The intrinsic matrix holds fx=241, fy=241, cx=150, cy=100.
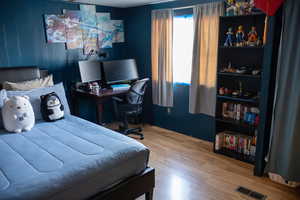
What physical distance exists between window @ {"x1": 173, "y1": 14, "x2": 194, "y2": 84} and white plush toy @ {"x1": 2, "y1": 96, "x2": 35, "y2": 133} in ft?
7.69

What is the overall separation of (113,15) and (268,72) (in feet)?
9.77

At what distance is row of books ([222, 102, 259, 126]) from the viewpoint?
3001mm

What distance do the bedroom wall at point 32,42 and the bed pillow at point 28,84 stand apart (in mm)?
483

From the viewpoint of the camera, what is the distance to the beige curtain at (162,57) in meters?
3.86

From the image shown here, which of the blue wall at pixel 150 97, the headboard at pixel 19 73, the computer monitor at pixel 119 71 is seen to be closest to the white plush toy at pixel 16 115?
the headboard at pixel 19 73

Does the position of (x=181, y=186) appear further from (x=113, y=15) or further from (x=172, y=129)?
(x=113, y=15)

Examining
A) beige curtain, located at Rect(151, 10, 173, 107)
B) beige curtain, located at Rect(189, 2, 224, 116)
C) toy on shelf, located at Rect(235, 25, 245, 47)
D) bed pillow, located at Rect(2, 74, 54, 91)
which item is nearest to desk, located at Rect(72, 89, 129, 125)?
bed pillow, located at Rect(2, 74, 54, 91)

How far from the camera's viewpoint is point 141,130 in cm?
412

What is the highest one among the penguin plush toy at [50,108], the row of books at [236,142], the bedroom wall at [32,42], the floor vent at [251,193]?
the bedroom wall at [32,42]

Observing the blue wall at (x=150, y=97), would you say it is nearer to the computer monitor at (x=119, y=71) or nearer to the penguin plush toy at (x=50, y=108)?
the computer monitor at (x=119, y=71)

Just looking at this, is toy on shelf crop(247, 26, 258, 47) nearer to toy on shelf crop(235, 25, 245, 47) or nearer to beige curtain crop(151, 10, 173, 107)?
toy on shelf crop(235, 25, 245, 47)

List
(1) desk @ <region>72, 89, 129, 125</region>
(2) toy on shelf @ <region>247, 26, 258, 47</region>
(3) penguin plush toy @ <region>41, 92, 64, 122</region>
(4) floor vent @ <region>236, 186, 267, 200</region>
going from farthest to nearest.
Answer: (1) desk @ <region>72, 89, 129, 125</region> < (2) toy on shelf @ <region>247, 26, 258, 47</region> < (3) penguin plush toy @ <region>41, 92, 64, 122</region> < (4) floor vent @ <region>236, 186, 267, 200</region>

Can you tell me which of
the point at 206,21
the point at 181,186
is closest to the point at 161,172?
the point at 181,186

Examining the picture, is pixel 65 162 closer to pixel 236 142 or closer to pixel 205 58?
pixel 236 142
